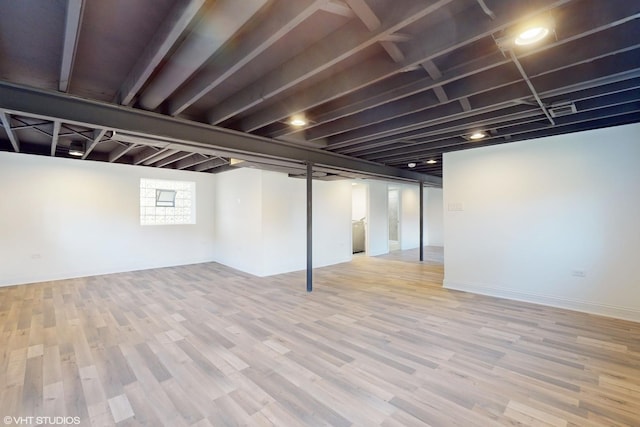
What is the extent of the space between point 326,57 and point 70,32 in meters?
1.62

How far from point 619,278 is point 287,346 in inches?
175

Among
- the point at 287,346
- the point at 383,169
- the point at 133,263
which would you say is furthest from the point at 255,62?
the point at 133,263

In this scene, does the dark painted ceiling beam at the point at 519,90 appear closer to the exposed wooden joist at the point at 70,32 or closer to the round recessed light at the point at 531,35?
the round recessed light at the point at 531,35

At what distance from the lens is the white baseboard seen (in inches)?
145

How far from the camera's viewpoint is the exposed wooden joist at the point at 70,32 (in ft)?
4.97

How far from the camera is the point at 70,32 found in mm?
1707

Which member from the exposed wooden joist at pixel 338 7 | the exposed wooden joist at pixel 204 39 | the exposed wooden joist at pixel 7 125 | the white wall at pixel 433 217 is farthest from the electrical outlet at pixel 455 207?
the white wall at pixel 433 217

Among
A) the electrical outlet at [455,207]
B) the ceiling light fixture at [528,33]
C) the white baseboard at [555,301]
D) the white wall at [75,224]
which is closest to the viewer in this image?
the ceiling light fixture at [528,33]

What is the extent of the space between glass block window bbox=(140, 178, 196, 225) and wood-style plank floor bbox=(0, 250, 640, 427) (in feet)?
9.32

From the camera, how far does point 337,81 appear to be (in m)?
2.65

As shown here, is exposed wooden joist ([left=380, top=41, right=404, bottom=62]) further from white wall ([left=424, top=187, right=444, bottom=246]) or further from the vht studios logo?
white wall ([left=424, top=187, right=444, bottom=246])

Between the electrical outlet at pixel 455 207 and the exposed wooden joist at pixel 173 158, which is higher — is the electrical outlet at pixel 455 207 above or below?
below

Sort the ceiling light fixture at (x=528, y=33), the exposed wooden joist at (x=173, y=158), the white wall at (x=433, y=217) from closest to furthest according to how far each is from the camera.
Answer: the ceiling light fixture at (x=528, y=33) < the exposed wooden joist at (x=173, y=158) < the white wall at (x=433, y=217)

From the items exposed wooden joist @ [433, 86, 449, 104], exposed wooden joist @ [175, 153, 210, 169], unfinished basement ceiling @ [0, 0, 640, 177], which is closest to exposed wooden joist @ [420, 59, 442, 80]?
unfinished basement ceiling @ [0, 0, 640, 177]
